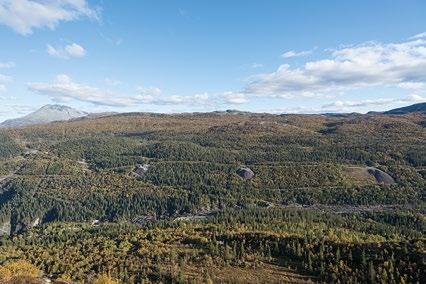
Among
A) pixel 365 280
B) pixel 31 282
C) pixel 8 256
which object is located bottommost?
pixel 8 256

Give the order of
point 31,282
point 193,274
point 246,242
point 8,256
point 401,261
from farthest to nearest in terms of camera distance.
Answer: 1. point 8,256
2. point 246,242
3. point 193,274
4. point 401,261
5. point 31,282

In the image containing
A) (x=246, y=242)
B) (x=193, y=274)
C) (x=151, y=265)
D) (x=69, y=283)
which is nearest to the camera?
(x=69, y=283)

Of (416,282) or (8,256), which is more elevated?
(416,282)

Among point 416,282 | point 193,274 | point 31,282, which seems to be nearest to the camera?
point 31,282

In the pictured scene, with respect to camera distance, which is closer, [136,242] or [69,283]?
[69,283]

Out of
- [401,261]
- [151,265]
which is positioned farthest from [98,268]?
[401,261]

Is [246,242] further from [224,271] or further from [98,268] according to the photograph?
[98,268]

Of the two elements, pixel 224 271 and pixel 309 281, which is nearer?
pixel 309 281

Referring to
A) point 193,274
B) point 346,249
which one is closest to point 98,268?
point 193,274

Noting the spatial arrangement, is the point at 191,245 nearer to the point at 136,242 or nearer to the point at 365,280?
the point at 136,242
